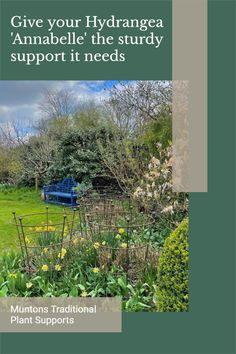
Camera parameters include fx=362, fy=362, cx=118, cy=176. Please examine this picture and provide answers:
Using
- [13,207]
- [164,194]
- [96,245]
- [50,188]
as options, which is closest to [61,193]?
[50,188]

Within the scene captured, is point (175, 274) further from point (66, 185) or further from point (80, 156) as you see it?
point (66, 185)

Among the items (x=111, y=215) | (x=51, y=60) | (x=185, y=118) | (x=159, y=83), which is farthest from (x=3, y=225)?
(x=51, y=60)

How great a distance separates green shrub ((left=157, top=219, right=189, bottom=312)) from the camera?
251cm

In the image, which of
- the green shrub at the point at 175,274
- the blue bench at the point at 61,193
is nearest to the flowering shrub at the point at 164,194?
the green shrub at the point at 175,274

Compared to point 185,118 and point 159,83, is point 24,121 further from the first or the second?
point 185,118

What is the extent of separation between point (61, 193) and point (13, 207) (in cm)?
154

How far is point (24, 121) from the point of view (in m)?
14.1

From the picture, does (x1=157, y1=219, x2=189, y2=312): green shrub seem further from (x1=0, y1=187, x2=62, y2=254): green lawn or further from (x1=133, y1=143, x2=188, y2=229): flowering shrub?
(x1=0, y1=187, x2=62, y2=254): green lawn

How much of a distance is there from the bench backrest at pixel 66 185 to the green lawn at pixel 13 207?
0.68 meters

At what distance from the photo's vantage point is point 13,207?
35.6 ft

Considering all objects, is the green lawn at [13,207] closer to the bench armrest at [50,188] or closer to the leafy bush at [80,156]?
the bench armrest at [50,188]

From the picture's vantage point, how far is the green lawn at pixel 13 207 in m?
6.60

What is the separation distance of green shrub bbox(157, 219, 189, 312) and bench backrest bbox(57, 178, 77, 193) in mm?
8164

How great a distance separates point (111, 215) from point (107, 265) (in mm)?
1180
